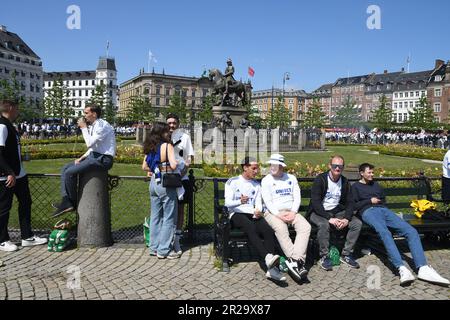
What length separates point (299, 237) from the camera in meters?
6.04

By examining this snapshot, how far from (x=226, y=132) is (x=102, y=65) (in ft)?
385

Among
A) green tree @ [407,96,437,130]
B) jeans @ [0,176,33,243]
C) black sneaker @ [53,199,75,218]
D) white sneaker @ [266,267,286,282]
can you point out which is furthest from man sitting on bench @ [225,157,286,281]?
green tree @ [407,96,437,130]

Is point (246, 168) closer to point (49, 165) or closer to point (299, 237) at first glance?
point (299, 237)

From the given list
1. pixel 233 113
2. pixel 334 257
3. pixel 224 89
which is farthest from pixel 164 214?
pixel 224 89

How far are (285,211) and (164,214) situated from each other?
6.68ft

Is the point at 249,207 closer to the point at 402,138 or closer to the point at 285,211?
the point at 285,211

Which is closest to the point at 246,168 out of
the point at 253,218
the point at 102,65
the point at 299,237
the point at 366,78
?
the point at 253,218

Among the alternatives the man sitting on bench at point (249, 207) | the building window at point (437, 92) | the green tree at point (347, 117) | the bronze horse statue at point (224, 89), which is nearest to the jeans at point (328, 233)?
the man sitting on bench at point (249, 207)

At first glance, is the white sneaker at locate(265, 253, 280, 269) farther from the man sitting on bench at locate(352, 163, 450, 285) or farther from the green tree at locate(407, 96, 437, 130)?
the green tree at locate(407, 96, 437, 130)

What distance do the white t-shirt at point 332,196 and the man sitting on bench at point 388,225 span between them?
0.32 meters

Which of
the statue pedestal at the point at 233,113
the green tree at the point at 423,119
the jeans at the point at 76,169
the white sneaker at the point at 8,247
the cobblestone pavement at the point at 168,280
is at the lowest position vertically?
the cobblestone pavement at the point at 168,280

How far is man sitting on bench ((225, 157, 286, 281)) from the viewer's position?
19.7 ft

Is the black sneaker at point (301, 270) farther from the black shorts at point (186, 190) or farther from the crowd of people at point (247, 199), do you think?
the black shorts at point (186, 190)

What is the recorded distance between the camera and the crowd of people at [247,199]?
242 inches
